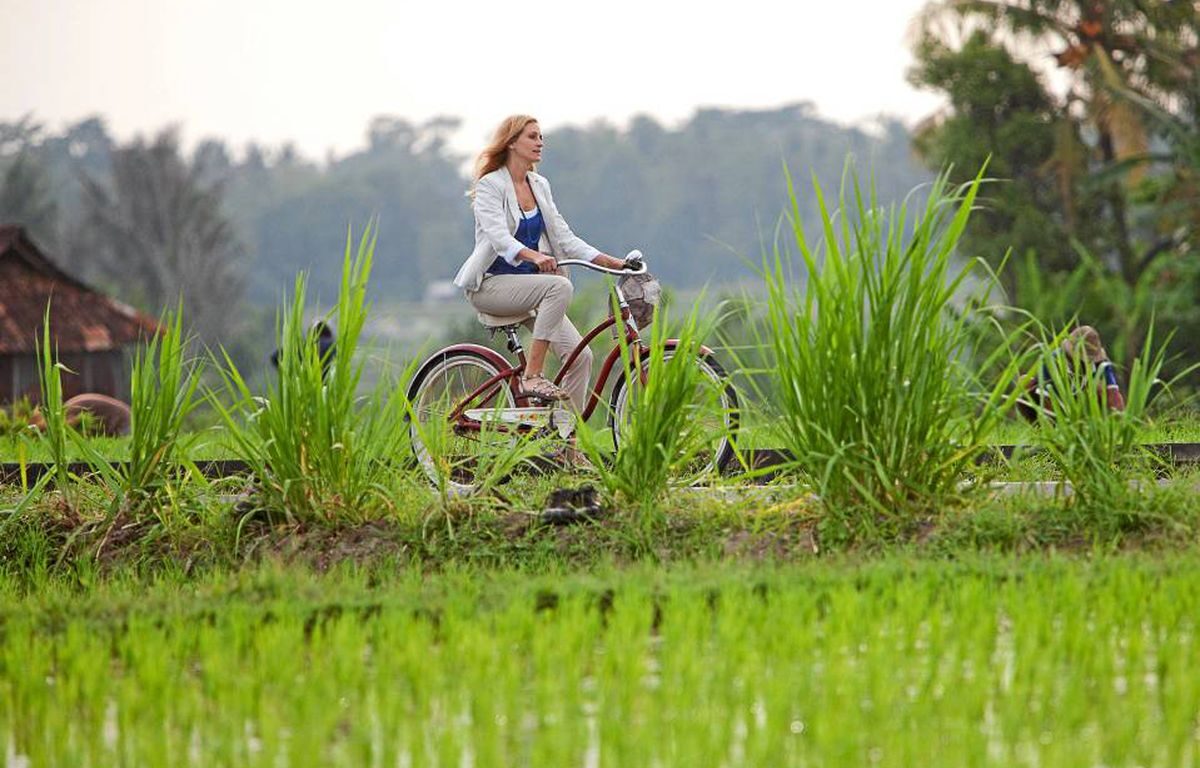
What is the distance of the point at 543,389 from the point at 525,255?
655mm

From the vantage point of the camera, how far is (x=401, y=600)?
6.03m

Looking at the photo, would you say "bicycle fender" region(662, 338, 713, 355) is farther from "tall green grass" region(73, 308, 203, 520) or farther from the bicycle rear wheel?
"tall green grass" region(73, 308, 203, 520)

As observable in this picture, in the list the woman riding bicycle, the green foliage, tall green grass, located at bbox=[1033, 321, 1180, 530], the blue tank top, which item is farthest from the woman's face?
the green foliage

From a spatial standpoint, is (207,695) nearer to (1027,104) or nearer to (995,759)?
(995,759)

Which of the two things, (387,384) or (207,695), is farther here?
(387,384)

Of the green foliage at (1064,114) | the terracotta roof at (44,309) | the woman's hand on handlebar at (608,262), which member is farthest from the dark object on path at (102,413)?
the green foliage at (1064,114)

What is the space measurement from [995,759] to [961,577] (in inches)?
82.5

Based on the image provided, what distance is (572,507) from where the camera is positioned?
7.27 m

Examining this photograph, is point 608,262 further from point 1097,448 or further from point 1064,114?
point 1064,114

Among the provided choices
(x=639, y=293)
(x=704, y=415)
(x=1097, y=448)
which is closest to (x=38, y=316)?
(x=639, y=293)

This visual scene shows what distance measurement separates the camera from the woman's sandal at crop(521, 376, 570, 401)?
8.17 metres

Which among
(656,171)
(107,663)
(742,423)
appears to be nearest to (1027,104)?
(742,423)

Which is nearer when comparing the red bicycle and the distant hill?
the red bicycle

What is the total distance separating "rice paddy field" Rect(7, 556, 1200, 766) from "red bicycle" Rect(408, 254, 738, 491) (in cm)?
126
